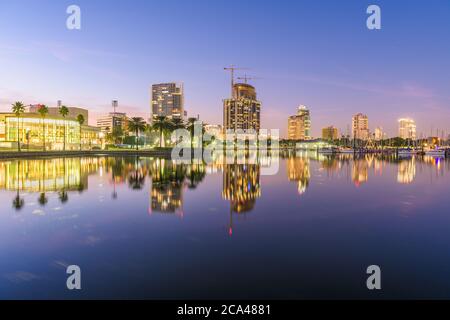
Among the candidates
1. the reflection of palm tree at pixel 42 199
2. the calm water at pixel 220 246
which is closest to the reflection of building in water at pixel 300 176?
the calm water at pixel 220 246

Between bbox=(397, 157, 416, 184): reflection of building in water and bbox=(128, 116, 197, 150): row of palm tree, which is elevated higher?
bbox=(128, 116, 197, 150): row of palm tree

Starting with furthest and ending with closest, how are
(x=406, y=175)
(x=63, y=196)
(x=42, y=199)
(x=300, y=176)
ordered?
(x=406, y=175)
(x=300, y=176)
(x=63, y=196)
(x=42, y=199)

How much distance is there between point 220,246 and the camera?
40.2 feet

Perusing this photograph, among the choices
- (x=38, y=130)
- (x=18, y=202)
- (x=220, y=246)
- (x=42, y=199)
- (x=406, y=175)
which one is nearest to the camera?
(x=220, y=246)

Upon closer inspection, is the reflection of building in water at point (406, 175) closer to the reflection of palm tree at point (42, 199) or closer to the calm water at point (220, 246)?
the calm water at point (220, 246)

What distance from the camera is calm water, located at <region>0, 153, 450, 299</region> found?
8781 millimetres

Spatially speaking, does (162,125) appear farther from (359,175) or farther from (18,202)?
(18,202)

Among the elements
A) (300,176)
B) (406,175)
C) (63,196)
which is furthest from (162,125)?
(63,196)

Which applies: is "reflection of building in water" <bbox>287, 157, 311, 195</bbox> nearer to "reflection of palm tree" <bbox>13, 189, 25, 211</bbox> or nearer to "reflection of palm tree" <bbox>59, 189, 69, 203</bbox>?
"reflection of palm tree" <bbox>59, 189, 69, 203</bbox>

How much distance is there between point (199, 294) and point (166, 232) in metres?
6.13

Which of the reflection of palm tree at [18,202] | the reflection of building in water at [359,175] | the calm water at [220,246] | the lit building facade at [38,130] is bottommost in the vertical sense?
the calm water at [220,246]

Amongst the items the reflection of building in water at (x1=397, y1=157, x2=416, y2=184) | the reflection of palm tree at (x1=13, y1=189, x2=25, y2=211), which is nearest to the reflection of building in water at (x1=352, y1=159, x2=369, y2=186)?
the reflection of building in water at (x1=397, y1=157, x2=416, y2=184)

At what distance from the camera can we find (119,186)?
96.2 feet

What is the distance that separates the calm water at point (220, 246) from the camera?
878 centimetres
